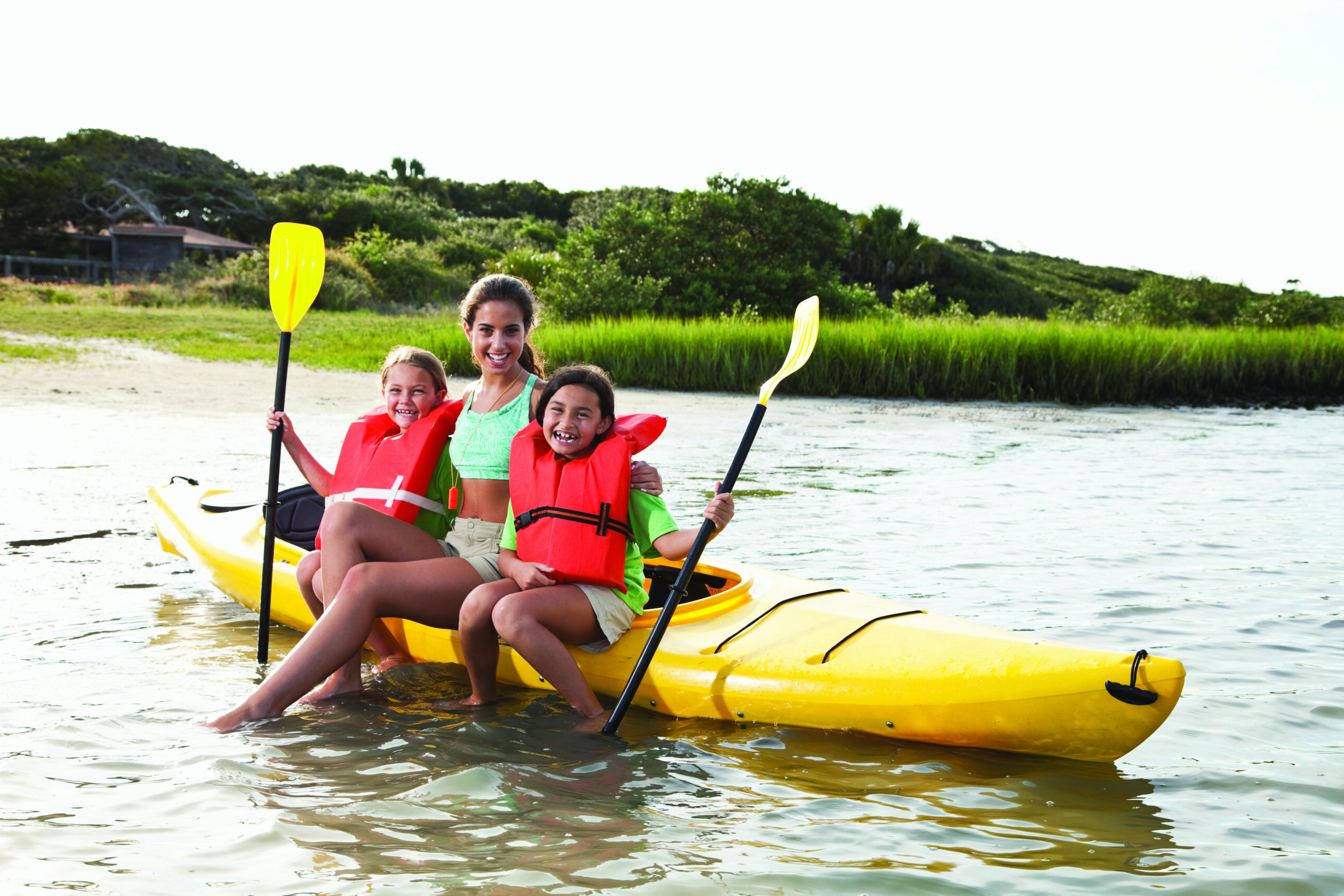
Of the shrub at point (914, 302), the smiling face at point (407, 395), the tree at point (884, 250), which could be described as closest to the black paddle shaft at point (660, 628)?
the smiling face at point (407, 395)

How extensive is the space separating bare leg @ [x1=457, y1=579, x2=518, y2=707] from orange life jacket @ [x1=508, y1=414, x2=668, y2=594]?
113 millimetres

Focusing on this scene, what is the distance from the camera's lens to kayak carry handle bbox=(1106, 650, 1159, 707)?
224cm

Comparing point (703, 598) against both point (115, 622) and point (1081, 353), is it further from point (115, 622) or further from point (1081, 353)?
point (1081, 353)

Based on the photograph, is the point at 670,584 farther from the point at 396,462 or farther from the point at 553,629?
the point at 396,462

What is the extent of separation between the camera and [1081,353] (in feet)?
36.7

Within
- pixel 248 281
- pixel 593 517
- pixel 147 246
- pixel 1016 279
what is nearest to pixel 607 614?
pixel 593 517

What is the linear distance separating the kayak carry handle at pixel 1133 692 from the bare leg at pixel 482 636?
4.63 feet

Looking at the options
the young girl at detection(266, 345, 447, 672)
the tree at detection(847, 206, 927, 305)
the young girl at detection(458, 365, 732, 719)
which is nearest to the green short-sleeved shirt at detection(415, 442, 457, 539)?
the young girl at detection(266, 345, 447, 672)

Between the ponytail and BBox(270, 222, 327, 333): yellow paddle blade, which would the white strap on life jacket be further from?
BBox(270, 222, 327, 333): yellow paddle blade

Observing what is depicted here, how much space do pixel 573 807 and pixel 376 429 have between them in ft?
4.35

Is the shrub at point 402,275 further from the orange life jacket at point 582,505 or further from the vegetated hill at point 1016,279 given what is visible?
the orange life jacket at point 582,505

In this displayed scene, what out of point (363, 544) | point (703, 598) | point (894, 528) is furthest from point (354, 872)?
point (894, 528)

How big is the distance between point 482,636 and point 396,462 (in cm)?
57

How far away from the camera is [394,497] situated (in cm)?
291
